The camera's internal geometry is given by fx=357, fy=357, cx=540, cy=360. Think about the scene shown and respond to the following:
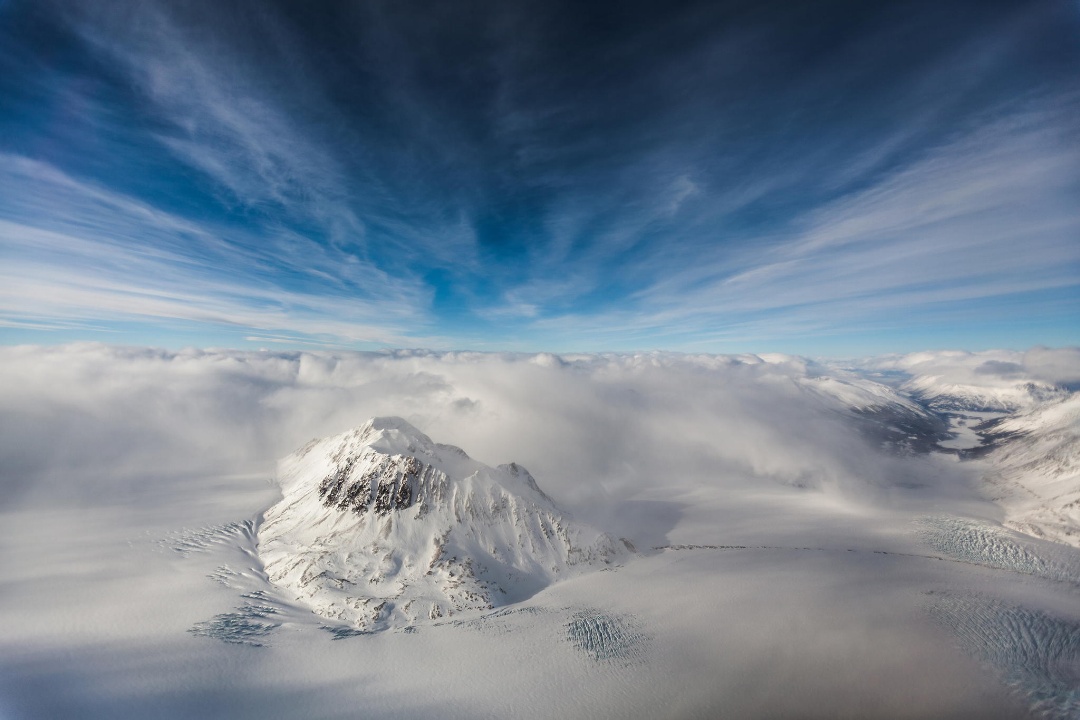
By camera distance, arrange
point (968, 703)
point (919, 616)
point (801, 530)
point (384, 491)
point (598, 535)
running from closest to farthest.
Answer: point (968, 703), point (919, 616), point (384, 491), point (598, 535), point (801, 530)

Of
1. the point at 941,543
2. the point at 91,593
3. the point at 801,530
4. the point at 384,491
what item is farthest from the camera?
the point at 801,530

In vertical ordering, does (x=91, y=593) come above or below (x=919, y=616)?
below

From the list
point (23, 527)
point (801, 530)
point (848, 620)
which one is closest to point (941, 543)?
point (801, 530)

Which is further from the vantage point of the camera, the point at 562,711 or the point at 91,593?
the point at 91,593

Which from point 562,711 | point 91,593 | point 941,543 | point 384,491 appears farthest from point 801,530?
point 91,593

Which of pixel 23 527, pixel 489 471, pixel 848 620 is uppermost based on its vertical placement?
pixel 489 471

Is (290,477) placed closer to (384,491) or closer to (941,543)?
(384,491)
